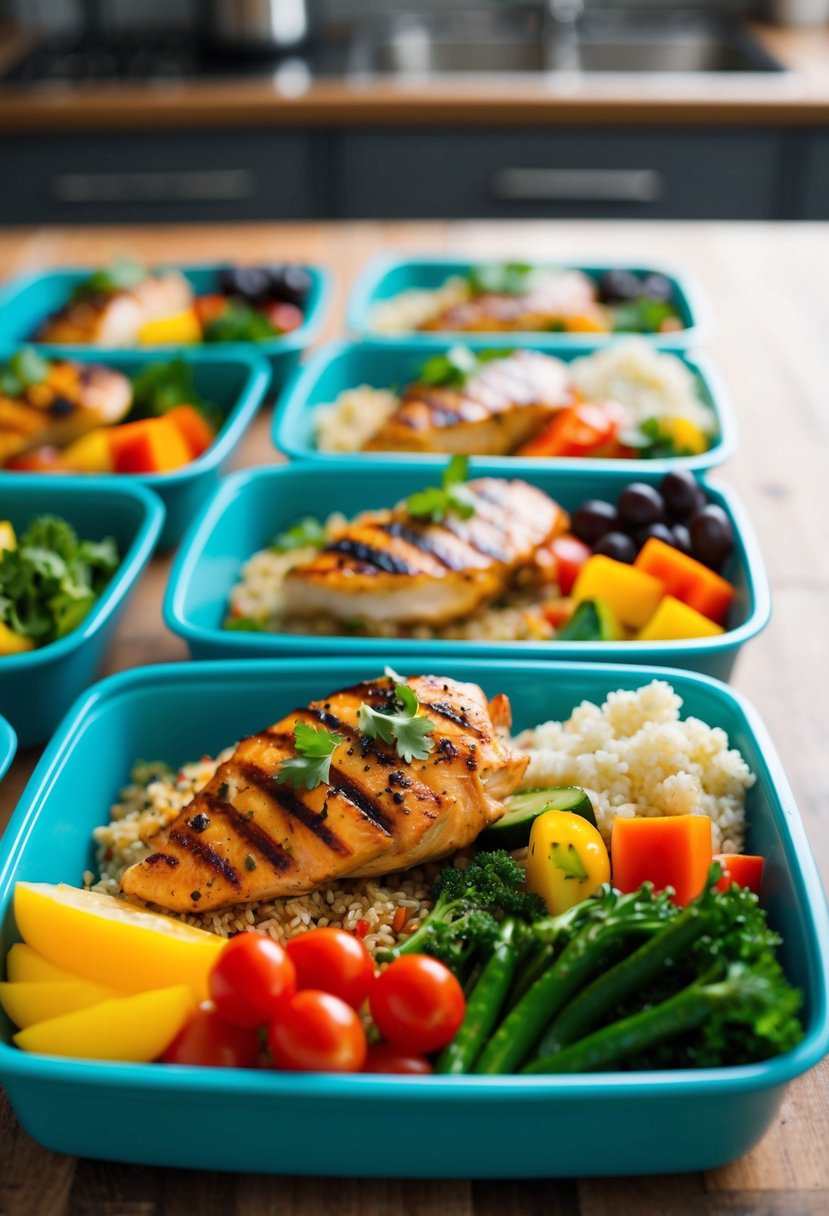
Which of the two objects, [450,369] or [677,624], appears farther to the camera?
[450,369]

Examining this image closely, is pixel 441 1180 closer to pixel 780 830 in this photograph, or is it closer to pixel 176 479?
pixel 780 830

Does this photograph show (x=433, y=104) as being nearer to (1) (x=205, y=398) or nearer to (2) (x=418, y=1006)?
(1) (x=205, y=398)

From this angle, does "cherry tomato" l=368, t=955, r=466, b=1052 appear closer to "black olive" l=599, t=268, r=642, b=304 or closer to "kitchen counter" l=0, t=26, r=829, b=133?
"black olive" l=599, t=268, r=642, b=304

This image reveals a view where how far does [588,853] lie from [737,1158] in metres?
0.37

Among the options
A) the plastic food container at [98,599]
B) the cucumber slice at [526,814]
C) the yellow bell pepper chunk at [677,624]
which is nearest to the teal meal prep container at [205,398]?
the plastic food container at [98,599]

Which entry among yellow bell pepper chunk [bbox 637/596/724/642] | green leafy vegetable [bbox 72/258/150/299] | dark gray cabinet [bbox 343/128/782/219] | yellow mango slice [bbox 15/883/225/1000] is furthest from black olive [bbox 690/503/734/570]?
dark gray cabinet [bbox 343/128/782/219]

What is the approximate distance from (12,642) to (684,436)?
1.42 m

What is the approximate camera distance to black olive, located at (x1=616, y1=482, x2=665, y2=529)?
225 cm

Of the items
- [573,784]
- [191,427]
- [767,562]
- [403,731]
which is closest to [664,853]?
[573,784]

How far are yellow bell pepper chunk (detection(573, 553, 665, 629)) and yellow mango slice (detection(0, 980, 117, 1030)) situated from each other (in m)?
1.16

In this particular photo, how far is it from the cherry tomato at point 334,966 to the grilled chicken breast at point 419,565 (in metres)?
0.86

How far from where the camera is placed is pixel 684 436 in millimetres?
2594

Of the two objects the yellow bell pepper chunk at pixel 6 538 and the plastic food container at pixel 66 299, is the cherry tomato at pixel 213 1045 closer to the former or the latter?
the yellow bell pepper chunk at pixel 6 538

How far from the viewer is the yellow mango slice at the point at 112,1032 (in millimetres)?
1278
